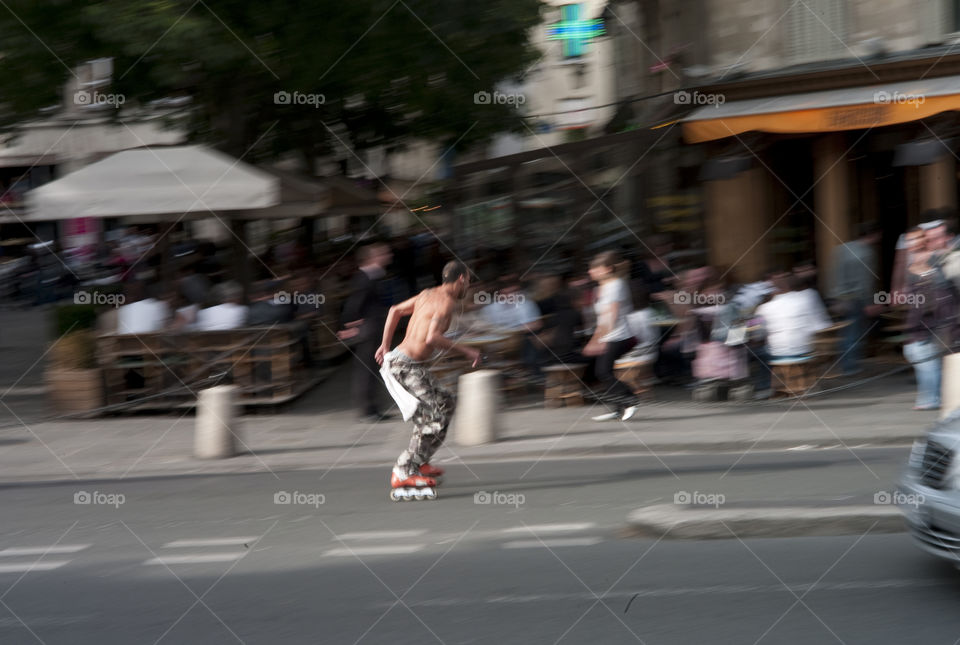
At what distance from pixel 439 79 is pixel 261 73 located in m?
2.63

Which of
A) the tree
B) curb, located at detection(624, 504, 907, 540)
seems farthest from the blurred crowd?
curb, located at detection(624, 504, 907, 540)

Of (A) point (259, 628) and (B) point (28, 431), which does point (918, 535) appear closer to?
(A) point (259, 628)

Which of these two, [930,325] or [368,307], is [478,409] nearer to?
[368,307]

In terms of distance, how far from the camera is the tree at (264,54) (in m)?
13.0

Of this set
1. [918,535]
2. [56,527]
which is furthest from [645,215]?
[918,535]

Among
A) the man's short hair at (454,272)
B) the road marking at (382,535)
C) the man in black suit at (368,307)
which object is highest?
the man's short hair at (454,272)

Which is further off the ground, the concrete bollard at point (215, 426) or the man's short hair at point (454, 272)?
the man's short hair at point (454, 272)

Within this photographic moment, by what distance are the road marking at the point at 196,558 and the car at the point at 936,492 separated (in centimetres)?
378

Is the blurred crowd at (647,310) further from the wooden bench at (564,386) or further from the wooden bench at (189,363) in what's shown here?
the wooden bench at (189,363)

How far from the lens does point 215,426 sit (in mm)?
11133

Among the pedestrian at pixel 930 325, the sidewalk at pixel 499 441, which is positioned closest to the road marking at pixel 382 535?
the sidewalk at pixel 499 441

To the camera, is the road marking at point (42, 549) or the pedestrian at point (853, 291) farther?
the pedestrian at point (853, 291)

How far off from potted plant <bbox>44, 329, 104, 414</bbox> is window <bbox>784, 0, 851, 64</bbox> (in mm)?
9985

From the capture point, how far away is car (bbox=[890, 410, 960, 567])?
540cm
